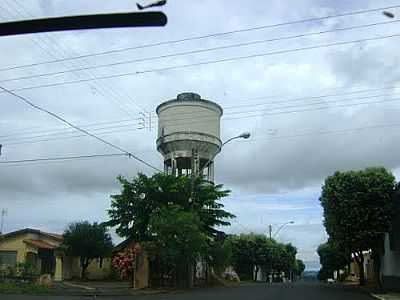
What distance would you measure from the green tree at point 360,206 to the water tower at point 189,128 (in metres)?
10.7

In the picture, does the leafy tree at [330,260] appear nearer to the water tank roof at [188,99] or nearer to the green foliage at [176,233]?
the water tank roof at [188,99]

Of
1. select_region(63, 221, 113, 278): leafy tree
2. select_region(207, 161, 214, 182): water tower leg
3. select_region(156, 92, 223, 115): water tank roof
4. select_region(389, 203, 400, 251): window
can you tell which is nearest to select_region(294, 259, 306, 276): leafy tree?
select_region(63, 221, 113, 278): leafy tree

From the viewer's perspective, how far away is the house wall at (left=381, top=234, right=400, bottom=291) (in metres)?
36.3

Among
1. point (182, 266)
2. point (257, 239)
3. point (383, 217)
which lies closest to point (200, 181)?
point (182, 266)

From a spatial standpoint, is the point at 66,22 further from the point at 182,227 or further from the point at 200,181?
the point at 200,181

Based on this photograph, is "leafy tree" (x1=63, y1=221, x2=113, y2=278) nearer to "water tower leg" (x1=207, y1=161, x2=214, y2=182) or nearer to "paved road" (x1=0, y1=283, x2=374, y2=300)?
"water tower leg" (x1=207, y1=161, x2=214, y2=182)

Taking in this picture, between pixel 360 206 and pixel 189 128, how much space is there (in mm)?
14829

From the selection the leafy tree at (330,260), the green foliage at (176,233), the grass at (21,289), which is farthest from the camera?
the leafy tree at (330,260)

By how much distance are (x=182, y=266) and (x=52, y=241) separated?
2370cm

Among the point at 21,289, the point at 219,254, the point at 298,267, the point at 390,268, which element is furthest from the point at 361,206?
the point at 298,267

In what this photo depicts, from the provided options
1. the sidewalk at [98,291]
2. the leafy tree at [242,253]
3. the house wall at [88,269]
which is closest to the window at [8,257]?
the house wall at [88,269]

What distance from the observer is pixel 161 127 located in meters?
45.6

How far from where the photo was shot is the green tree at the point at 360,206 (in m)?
35.2

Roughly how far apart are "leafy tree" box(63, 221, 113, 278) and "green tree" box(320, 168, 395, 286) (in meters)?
23.8
